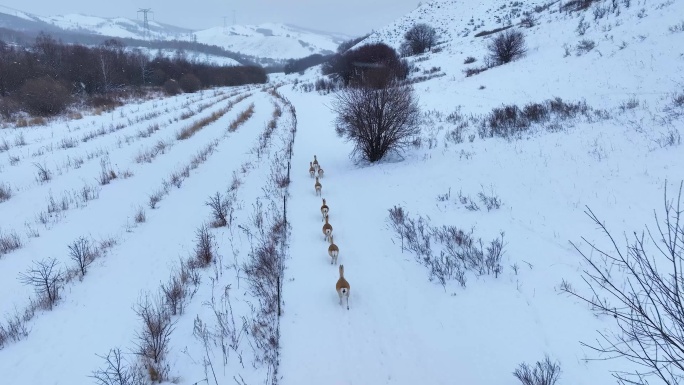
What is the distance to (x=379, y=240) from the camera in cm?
679

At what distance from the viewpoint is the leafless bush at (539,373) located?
10.6ft

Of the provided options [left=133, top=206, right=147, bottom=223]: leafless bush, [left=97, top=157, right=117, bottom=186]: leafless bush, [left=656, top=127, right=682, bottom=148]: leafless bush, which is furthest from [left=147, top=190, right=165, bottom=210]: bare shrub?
[left=656, top=127, right=682, bottom=148]: leafless bush

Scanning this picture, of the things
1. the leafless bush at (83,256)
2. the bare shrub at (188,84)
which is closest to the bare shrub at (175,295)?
the leafless bush at (83,256)

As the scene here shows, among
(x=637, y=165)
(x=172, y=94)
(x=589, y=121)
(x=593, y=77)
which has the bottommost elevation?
(x=172, y=94)

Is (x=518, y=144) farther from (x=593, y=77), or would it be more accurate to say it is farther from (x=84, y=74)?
(x=84, y=74)

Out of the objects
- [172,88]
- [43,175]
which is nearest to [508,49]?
[43,175]

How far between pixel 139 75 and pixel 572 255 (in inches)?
2061

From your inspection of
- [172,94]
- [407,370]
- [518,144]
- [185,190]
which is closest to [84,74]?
[172,94]

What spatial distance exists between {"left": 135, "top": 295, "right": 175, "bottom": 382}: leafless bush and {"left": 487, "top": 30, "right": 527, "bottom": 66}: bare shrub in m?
24.4

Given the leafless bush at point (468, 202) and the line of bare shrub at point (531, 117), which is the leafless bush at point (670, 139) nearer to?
the line of bare shrub at point (531, 117)

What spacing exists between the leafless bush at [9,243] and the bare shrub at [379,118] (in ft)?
28.0

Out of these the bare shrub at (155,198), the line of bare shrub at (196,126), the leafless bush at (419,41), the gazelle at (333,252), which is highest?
the leafless bush at (419,41)

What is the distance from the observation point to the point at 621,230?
526 centimetres

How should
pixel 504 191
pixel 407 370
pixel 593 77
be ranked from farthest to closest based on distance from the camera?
pixel 593 77 → pixel 504 191 → pixel 407 370
